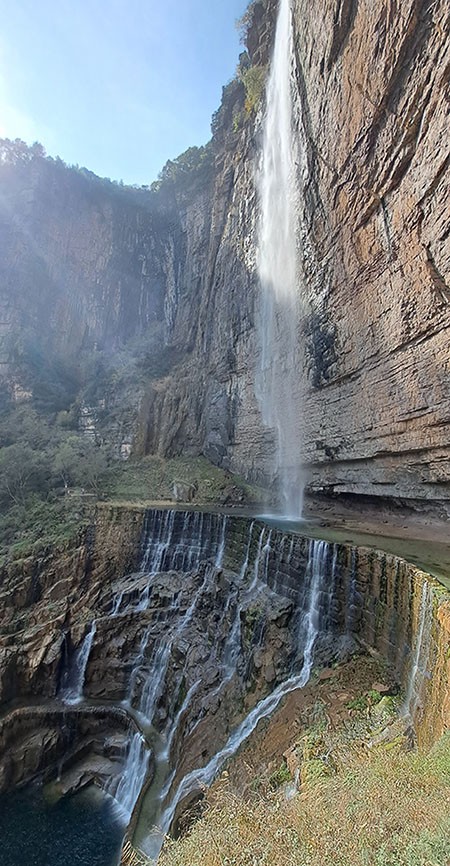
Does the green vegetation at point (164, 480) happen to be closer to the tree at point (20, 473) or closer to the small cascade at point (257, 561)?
the tree at point (20, 473)

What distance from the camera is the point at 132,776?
8.71m

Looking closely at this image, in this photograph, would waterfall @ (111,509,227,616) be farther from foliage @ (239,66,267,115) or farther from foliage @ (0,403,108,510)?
foliage @ (239,66,267,115)

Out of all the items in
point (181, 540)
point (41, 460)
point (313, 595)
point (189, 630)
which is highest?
point (41, 460)

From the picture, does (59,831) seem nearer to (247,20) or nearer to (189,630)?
(189,630)

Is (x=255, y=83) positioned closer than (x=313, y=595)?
No

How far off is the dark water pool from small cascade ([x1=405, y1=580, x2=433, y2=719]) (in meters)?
6.05

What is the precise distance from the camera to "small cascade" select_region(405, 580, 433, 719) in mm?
5820

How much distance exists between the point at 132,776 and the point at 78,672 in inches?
135

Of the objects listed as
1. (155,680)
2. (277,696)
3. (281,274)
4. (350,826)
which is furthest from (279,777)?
(281,274)

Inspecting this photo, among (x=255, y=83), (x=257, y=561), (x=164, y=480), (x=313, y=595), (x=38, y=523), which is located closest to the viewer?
(x=313, y=595)

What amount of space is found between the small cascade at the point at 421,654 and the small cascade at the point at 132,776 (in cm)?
563

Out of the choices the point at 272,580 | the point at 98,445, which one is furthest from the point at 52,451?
the point at 272,580

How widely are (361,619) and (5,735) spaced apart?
8.95 meters

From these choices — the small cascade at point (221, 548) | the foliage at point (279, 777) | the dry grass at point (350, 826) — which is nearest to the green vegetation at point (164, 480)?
the small cascade at point (221, 548)
